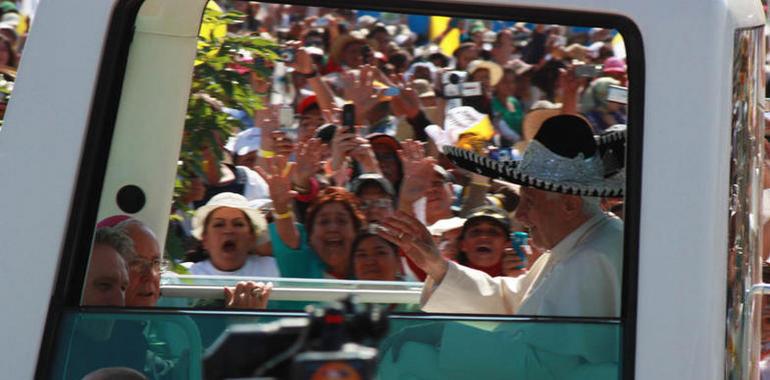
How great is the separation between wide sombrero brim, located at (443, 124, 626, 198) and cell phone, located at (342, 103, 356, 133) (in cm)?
87

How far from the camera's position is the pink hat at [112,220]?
4.91ft

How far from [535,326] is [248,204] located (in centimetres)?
125

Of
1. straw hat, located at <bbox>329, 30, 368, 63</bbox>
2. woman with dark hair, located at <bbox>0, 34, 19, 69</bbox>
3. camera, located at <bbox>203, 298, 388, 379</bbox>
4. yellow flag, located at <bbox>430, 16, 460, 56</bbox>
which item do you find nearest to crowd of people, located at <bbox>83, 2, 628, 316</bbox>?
camera, located at <bbox>203, 298, 388, 379</bbox>

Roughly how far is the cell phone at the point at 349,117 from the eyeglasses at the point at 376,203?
83 centimetres

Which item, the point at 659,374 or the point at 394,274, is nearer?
the point at 659,374

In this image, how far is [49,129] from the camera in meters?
1.39

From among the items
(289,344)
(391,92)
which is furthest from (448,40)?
(289,344)

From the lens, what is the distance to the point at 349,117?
11.7 feet

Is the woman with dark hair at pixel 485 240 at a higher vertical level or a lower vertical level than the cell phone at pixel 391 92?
lower

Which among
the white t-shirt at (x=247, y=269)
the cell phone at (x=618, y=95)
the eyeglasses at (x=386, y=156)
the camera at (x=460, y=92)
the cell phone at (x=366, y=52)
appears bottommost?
the white t-shirt at (x=247, y=269)

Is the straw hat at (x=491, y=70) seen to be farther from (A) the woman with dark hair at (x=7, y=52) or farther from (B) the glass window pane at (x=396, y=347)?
(B) the glass window pane at (x=396, y=347)

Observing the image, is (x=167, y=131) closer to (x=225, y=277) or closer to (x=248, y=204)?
(x=225, y=277)

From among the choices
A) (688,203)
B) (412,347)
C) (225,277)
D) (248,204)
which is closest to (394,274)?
(225,277)

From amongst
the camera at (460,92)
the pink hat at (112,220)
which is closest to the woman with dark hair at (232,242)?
the pink hat at (112,220)
